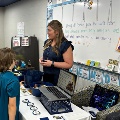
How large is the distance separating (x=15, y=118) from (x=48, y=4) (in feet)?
9.53

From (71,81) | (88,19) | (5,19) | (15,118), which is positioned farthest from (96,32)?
(5,19)

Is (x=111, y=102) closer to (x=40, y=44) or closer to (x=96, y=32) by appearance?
(x=96, y=32)

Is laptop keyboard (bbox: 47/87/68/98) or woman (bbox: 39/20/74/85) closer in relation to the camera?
laptop keyboard (bbox: 47/87/68/98)

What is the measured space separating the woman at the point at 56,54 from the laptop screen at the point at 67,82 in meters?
0.42

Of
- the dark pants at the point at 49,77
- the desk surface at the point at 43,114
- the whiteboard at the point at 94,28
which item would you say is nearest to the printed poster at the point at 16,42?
the whiteboard at the point at 94,28

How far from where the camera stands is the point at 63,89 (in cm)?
180

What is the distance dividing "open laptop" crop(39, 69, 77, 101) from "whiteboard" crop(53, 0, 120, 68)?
1003mm

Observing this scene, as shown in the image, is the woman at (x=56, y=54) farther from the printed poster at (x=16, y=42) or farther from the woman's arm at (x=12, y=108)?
the printed poster at (x=16, y=42)

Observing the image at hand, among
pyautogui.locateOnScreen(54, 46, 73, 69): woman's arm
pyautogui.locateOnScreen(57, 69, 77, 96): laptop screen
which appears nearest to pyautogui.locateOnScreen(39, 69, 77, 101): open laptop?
pyautogui.locateOnScreen(57, 69, 77, 96): laptop screen

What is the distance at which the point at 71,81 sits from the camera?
1646mm

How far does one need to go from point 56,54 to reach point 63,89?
61cm

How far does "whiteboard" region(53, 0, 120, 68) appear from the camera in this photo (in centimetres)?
253

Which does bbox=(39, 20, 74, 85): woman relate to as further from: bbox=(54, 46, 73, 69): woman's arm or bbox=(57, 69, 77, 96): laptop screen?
bbox=(57, 69, 77, 96): laptop screen

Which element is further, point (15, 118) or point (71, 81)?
point (71, 81)
